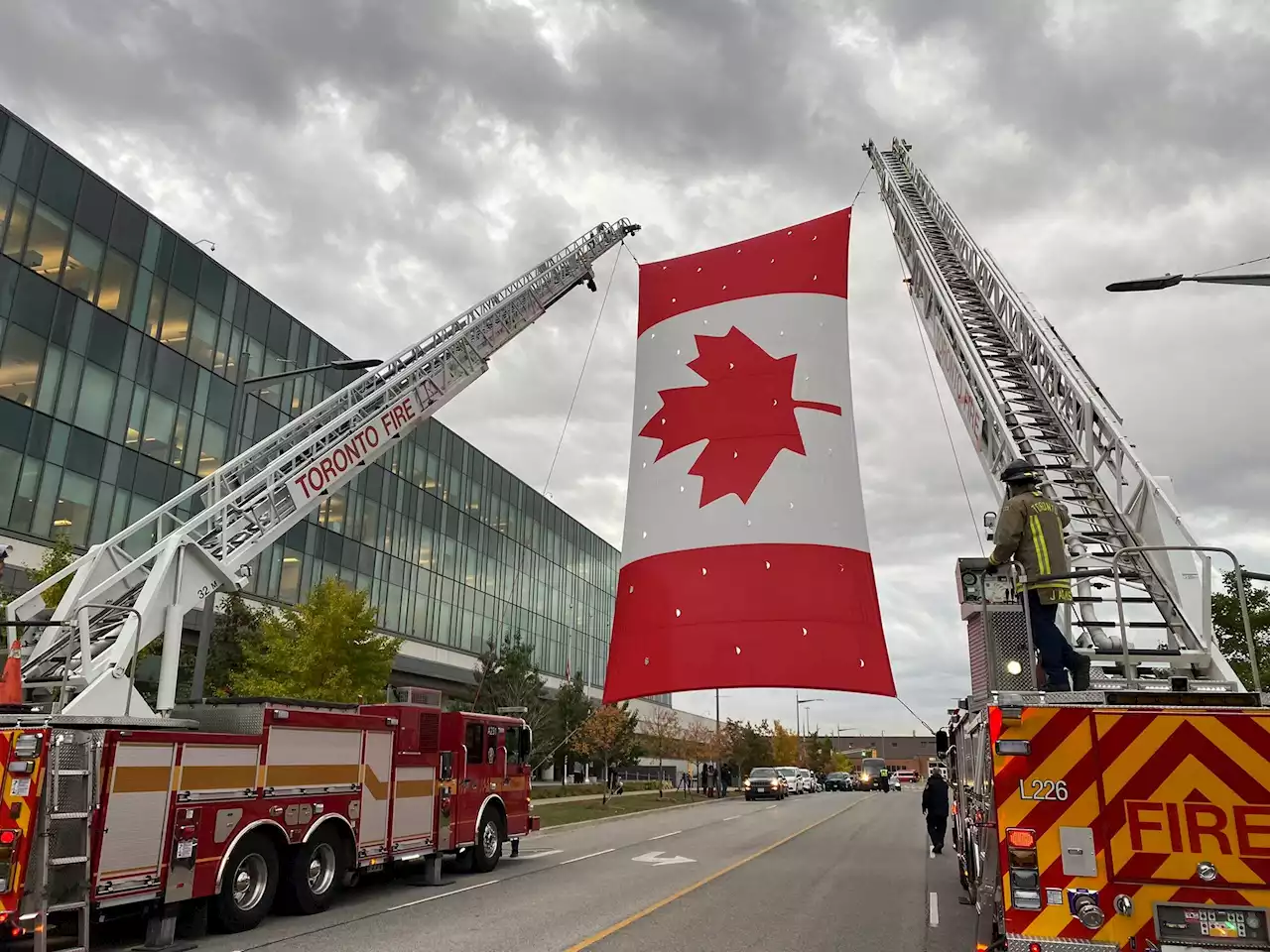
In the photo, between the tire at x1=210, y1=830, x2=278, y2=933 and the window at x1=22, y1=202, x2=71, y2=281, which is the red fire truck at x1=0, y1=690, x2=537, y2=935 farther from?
the window at x1=22, y1=202, x2=71, y2=281

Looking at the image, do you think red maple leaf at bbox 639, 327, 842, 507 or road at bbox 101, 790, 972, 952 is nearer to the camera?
red maple leaf at bbox 639, 327, 842, 507

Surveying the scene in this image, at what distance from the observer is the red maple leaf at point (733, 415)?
9305mm

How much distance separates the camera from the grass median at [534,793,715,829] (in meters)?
30.7

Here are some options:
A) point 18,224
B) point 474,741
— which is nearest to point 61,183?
point 18,224

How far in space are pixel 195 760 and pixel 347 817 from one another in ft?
9.56

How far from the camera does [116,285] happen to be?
32.9 m

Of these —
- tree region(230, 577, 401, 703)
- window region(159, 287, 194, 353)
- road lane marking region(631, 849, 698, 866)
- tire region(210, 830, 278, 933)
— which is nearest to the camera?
tire region(210, 830, 278, 933)

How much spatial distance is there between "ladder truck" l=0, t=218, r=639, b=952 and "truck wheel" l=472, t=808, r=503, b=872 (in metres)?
0.05

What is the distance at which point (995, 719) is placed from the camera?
635 centimetres

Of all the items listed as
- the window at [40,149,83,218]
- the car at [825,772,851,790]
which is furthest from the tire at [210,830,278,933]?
the car at [825,772,851,790]

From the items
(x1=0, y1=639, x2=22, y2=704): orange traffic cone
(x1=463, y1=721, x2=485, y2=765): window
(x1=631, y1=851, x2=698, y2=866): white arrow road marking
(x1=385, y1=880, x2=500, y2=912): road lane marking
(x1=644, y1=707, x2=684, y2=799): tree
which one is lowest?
(x1=631, y1=851, x2=698, y2=866): white arrow road marking

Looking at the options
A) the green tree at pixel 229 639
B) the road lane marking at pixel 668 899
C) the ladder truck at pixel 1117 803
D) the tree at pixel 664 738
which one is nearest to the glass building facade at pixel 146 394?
the green tree at pixel 229 639

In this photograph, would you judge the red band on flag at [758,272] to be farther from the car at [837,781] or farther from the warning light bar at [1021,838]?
the car at [837,781]

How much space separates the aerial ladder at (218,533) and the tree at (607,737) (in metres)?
24.9
